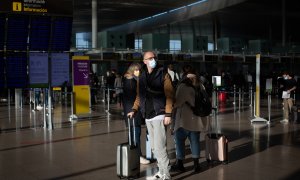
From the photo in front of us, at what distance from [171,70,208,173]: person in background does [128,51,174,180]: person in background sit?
81 cm

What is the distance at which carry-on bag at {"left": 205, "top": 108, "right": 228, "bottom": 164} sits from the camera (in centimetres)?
734

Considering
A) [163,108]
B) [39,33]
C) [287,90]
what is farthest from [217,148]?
[287,90]

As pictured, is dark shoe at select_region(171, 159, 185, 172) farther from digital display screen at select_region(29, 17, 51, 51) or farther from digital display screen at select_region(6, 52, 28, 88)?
digital display screen at select_region(29, 17, 51, 51)

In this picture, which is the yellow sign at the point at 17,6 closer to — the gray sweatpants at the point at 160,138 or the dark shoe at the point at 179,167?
the dark shoe at the point at 179,167

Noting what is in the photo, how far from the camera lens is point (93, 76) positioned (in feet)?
84.5

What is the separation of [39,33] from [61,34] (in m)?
0.68

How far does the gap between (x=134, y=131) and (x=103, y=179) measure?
4.20 ft

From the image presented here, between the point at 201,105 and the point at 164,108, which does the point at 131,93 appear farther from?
the point at 164,108

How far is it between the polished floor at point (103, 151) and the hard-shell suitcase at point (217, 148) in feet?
0.45

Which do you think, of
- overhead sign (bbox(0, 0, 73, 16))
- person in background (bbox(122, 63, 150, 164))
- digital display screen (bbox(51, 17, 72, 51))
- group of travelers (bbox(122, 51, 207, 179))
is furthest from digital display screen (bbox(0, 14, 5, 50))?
group of travelers (bbox(122, 51, 207, 179))

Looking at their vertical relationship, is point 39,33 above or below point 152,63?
above

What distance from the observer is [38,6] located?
39.5 feet

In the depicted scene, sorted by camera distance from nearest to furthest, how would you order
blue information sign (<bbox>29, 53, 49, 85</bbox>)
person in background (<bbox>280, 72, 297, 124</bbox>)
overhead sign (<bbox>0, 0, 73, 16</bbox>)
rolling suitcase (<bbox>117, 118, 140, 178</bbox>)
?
rolling suitcase (<bbox>117, 118, 140, 178</bbox>) < overhead sign (<bbox>0, 0, 73, 16</bbox>) < blue information sign (<bbox>29, 53, 49, 85</bbox>) < person in background (<bbox>280, 72, 297, 124</bbox>)

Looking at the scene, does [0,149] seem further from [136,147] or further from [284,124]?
[284,124]
